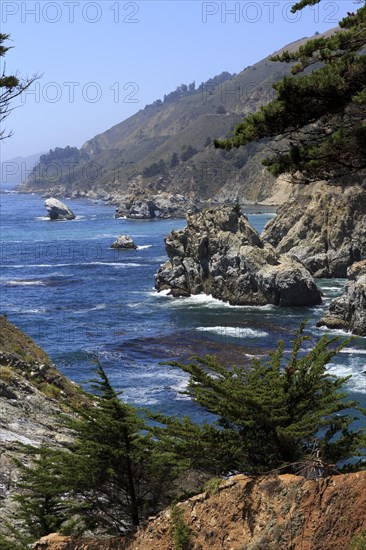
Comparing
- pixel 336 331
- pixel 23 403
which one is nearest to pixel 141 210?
pixel 336 331

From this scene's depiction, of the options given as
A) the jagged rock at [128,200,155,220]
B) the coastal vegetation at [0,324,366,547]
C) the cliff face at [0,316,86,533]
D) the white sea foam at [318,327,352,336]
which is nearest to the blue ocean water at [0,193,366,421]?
the white sea foam at [318,327,352,336]

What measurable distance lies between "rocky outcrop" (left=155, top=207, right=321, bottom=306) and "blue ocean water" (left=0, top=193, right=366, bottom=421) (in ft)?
6.00

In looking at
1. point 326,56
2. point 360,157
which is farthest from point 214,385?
point 326,56

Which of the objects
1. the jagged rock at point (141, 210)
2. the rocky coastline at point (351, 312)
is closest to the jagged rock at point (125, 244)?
the rocky coastline at point (351, 312)

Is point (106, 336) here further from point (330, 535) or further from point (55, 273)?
point (330, 535)

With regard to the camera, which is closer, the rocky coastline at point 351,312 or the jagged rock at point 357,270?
the rocky coastline at point 351,312

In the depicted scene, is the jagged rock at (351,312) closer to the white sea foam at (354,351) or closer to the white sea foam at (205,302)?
the white sea foam at (354,351)

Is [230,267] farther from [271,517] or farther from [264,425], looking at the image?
[271,517]

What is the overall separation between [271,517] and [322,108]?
11.0 meters

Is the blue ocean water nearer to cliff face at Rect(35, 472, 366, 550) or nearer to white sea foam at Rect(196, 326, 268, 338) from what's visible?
white sea foam at Rect(196, 326, 268, 338)

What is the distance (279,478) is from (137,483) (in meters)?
4.32

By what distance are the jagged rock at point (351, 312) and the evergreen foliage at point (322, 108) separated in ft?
139

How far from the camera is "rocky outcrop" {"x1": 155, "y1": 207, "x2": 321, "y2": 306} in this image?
75438 millimetres

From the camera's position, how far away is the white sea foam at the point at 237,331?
63500 mm
